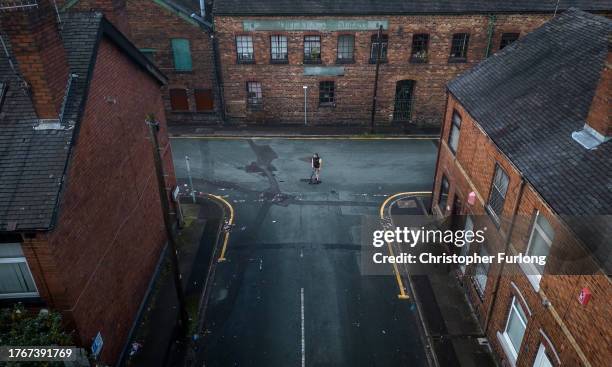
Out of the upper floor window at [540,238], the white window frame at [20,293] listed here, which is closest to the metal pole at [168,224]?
the white window frame at [20,293]

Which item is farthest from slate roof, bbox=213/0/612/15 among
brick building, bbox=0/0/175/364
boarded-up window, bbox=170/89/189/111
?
brick building, bbox=0/0/175/364

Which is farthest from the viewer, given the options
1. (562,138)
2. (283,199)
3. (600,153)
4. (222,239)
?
(283,199)

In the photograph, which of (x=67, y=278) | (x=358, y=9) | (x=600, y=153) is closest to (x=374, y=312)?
(x=600, y=153)

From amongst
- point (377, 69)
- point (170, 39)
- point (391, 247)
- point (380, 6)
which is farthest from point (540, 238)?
point (170, 39)

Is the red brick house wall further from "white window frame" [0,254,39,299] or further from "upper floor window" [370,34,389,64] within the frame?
"white window frame" [0,254,39,299]

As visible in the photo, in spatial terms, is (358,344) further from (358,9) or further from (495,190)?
(358,9)
